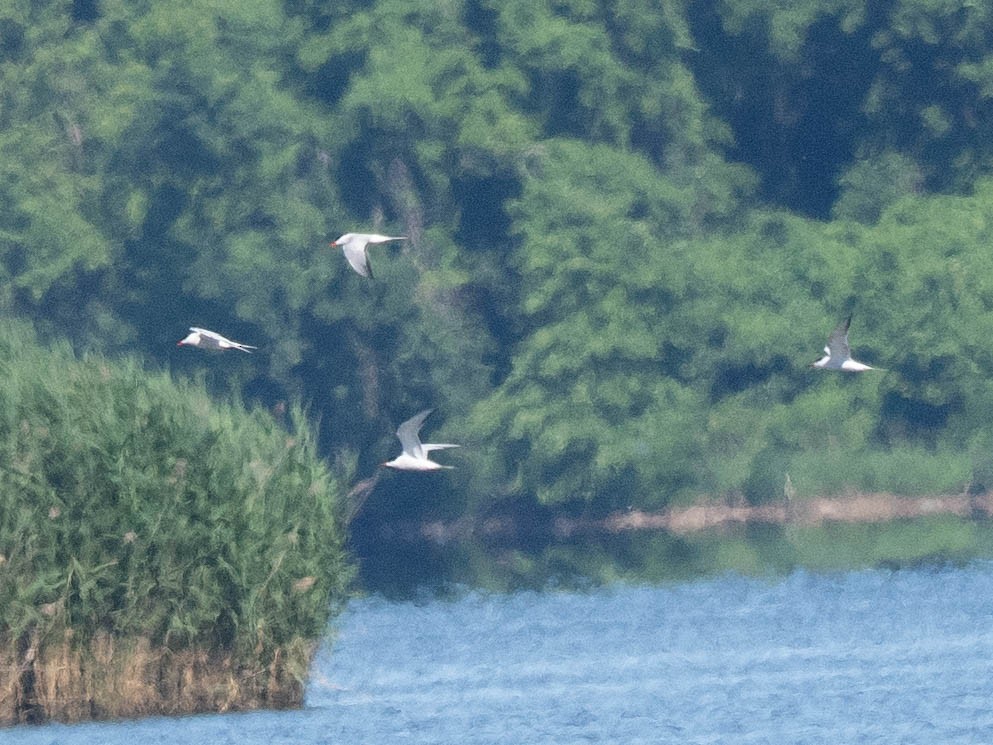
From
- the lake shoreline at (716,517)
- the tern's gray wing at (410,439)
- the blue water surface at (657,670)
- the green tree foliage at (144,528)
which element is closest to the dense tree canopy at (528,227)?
the lake shoreline at (716,517)

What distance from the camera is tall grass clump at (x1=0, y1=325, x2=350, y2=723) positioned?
23.5 m

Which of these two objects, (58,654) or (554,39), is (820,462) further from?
(58,654)

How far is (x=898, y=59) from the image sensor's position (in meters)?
55.2

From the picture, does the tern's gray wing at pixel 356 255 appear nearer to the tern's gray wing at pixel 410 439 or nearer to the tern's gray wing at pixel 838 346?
the tern's gray wing at pixel 410 439

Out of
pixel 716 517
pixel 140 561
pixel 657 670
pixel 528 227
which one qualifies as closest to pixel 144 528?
pixel 140 561

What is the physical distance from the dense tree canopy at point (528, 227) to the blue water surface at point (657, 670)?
11684 millimetres

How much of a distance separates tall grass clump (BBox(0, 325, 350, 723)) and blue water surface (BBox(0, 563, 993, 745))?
1.22 feet

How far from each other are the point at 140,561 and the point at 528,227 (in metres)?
28.8

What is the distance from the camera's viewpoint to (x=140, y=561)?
2381 cm

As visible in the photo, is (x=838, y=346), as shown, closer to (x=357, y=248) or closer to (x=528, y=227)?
(x=357, y=248)

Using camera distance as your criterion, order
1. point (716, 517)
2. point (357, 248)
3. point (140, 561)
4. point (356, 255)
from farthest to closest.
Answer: point (716, 517)
point (357, 248)
point (356, 255)
point (140, 561)

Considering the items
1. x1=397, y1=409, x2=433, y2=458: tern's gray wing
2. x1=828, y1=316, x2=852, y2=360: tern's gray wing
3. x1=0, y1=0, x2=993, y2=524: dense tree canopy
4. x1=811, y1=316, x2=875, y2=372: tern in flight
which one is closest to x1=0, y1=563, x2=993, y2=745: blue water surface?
x1=397, y1=409, x2=433, y2=458: tern's gray wing

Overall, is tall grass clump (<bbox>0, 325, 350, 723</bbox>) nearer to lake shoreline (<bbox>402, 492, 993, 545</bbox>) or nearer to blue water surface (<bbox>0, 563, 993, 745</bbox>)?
blue water surface (<bbox>0, 563, 993, 745</bbox>)

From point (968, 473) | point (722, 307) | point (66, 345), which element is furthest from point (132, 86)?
point (66, 345)
